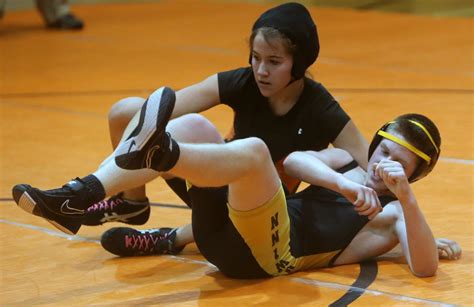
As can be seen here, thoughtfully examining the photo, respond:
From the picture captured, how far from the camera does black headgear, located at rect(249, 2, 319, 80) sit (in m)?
3.64

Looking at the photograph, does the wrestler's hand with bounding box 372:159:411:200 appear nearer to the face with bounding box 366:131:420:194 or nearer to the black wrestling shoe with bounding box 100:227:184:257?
the face with bounding box 366:131:420:194

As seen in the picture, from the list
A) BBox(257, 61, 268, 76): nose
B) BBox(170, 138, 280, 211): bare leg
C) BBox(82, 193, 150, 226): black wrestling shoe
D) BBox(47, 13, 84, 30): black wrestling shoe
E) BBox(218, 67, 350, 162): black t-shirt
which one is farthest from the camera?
BBox(47, 13, 84, 30): black wrestling shoe

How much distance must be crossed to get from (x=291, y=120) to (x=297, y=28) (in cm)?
36

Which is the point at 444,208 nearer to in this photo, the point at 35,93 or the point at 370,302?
the point at 370,302

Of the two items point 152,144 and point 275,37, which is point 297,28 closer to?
point 275,37

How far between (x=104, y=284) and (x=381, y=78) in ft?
14.2

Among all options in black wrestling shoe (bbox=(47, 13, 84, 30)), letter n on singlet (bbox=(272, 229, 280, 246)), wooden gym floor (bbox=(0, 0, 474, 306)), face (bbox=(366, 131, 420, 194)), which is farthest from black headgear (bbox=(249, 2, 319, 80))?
black wrestling shoe (bbox=(47, 13, 84, 30))

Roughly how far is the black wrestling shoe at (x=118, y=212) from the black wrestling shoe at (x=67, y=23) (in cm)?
632

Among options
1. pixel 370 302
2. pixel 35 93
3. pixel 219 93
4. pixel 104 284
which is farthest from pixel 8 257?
pixel 35 93

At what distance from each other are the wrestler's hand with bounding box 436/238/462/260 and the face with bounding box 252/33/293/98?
844 millimetres

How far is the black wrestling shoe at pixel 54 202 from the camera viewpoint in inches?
122

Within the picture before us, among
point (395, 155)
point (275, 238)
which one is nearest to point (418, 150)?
point (395, 155)

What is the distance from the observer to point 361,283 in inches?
135

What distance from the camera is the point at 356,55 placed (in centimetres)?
843
